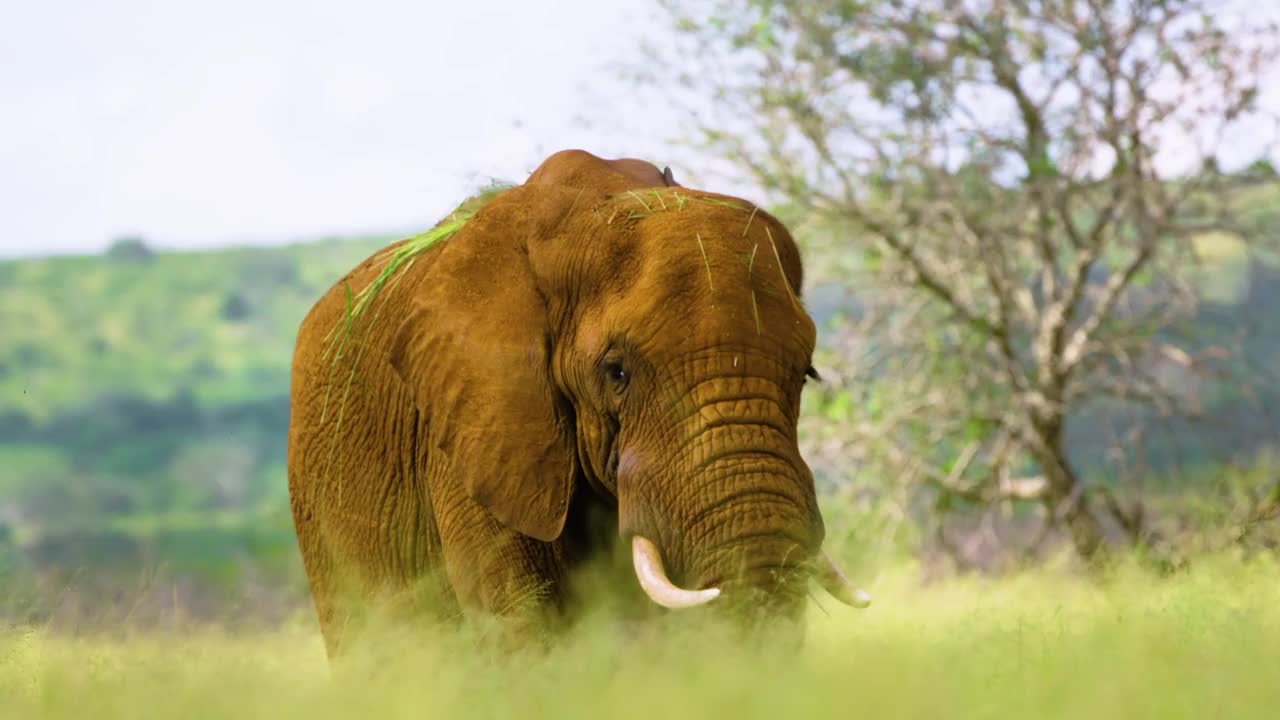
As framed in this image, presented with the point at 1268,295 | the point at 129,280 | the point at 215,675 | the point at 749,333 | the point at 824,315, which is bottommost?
the point at 129,280

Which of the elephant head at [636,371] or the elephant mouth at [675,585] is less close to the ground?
the elephant head at [636,371]

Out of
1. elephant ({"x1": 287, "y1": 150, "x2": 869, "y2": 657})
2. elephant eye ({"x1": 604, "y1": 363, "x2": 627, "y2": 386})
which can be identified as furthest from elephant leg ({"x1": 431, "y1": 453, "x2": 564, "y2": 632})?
elephant eye ({"x1": 604, "y1": 363, "x2": 627, "y2": 386})

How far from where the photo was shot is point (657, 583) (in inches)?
156

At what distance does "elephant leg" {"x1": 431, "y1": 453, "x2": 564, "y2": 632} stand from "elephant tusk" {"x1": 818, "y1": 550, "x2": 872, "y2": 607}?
2.64ft

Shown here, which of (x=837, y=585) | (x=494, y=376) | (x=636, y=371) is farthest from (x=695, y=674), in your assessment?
(x=494, y=376)

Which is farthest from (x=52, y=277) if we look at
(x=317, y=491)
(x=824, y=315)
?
(x=317, y=491)

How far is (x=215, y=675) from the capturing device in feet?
12.7

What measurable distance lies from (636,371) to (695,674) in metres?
1.05

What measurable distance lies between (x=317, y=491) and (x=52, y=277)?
146 feet

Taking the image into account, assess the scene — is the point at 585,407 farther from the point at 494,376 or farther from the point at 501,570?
the point at 501,570

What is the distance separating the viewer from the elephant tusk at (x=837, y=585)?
166 inches

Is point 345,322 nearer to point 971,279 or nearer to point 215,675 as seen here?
point 215,675

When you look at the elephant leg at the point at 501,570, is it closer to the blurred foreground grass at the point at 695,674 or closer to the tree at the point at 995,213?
the blurred foreground grass at the point at 695,674

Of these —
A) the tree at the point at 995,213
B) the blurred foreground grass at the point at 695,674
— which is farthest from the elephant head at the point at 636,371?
the tree at the point at 995,213
